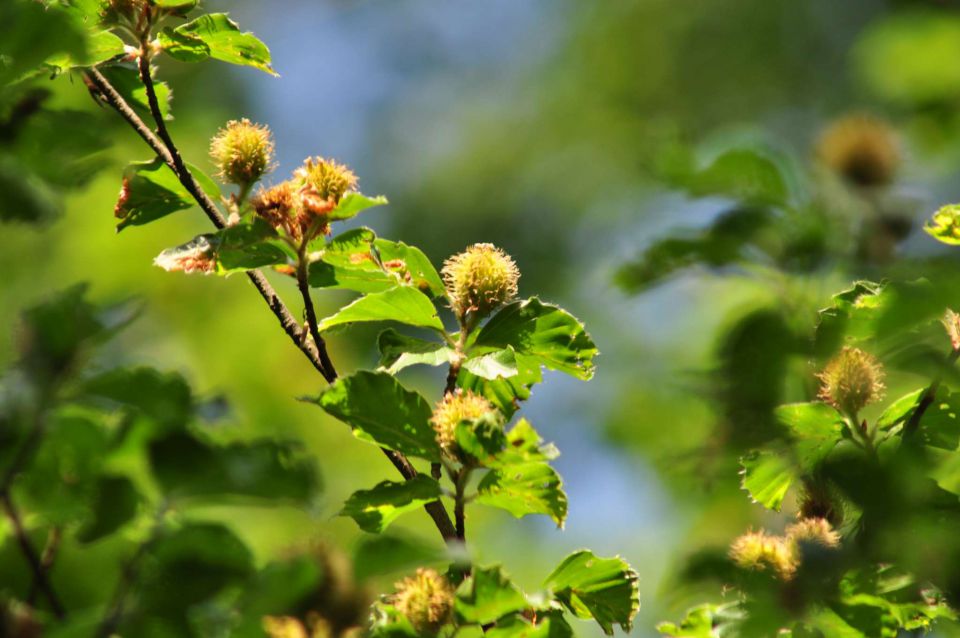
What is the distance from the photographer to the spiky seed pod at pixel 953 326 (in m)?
1.15

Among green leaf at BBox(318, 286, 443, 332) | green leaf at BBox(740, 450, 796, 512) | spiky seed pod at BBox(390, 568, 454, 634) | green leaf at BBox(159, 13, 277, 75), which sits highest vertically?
green leaf at BBox(159, 13, 277, 75)

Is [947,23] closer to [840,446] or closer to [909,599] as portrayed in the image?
[840,446]

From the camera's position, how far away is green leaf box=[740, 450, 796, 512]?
1196 millimetres

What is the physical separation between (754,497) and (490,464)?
0.37 metres

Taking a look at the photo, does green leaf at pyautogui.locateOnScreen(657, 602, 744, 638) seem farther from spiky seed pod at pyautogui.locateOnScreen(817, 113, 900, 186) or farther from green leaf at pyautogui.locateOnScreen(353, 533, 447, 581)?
spiky seed pod at pyautogui.locateOnScreen(817, 113, 900, 186)

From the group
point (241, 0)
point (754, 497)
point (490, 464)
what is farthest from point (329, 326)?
point (241, 0)

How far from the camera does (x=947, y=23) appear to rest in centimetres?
233

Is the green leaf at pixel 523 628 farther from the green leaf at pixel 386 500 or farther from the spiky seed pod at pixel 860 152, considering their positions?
the spiky seed pod at pixel 860 152

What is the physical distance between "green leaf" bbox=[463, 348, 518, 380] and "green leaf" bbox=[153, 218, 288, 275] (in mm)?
243

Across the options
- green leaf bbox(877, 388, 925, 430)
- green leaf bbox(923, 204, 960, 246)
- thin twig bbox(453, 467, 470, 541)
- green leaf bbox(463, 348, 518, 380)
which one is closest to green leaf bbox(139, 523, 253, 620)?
thin twig bbox(453, 467, 470, 541)

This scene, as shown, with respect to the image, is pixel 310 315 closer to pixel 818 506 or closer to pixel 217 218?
pixel 217 218

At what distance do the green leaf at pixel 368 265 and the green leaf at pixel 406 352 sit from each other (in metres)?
0.06

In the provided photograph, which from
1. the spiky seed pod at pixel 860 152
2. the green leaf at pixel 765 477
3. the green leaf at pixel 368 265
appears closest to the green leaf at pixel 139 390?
the green leaf at pixel 368 265

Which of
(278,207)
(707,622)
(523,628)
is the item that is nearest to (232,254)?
(278,207)
